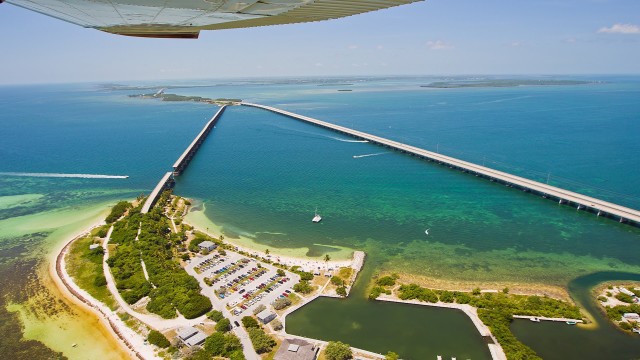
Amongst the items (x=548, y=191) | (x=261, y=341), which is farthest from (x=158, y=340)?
(x=548, y=191)

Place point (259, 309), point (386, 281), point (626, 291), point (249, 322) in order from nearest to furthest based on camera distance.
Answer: point (249, 322)
point (259, 309)
point (626, 291)
point (386, 281)

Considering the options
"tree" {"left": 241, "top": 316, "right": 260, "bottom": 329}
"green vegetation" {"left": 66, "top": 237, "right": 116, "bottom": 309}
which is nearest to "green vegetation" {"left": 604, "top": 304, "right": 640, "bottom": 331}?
"tree" {"left": 241, "top": 316, "right": 260, "bottom": 329}

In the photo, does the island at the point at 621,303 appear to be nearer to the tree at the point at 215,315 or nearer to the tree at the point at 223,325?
the tree at the point at 223,325

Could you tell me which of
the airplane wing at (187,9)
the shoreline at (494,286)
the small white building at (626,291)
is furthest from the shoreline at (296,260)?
the airplane wing at (187,9)

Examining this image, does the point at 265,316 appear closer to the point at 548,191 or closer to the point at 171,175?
the point at 171,175

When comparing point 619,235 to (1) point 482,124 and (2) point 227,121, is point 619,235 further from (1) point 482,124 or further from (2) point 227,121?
(2) point 227,121

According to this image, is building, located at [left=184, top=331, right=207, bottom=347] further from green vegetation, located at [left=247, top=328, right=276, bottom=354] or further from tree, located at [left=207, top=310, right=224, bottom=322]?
green vegetation, located at [left=247, top=328, right=276, bottom=354]
